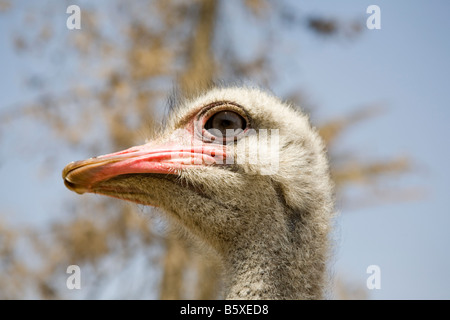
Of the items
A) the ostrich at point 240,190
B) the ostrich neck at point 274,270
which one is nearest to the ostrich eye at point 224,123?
the ostrich at point 240,190

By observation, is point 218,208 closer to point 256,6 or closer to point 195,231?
point 195,231

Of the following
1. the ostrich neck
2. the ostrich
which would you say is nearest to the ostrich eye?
the ostrich

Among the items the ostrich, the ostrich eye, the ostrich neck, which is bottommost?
the ostrich neck

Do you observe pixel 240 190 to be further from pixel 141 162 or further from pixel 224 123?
pixel 141 162

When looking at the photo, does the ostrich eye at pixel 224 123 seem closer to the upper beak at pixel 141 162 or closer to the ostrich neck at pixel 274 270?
the upper beak at pixel 141 162

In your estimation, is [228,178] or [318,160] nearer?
[228,178]

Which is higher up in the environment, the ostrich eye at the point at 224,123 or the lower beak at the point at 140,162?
the ostrich eye at the point at 224,123

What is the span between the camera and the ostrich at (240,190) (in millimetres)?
2646

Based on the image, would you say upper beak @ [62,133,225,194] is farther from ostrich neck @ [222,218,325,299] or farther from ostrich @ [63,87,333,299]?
ostrich neck @ [222,218,325,299]

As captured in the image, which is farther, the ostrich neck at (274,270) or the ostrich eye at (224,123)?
the ostrich eye at (224,123)

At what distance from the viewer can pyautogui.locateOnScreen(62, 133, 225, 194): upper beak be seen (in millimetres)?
2561

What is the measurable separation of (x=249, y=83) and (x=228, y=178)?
93 centimetres
